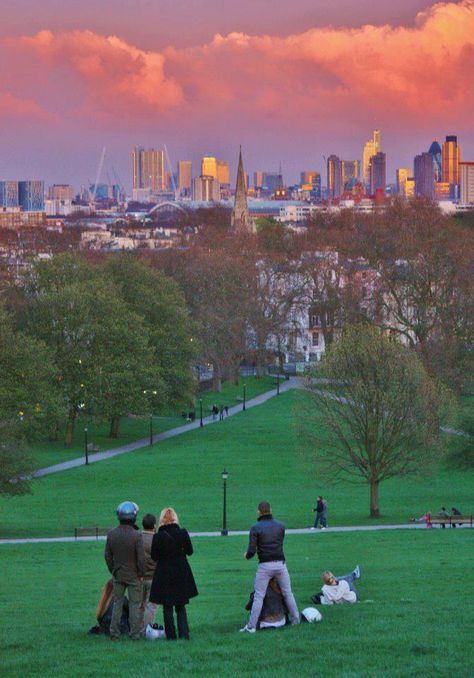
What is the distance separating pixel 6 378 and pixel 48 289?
49.0 feet

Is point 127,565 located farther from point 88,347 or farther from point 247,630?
point 88,347

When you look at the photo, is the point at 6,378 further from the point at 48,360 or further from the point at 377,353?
the point at 377,353

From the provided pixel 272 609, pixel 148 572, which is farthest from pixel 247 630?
pixel 148 572

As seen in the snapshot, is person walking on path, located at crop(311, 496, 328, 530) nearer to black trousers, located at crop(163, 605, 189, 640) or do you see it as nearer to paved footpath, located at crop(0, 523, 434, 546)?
paved footpath, located at crop(0, 523, 434, 546)

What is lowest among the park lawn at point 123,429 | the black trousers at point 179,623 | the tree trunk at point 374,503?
the park lawn at point 123,429

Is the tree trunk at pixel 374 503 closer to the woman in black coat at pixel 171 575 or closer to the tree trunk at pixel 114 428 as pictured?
the woman in black coat at pixel 171 575

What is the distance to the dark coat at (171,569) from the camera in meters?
17.9

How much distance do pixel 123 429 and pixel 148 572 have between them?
213 ft

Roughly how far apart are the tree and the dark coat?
3009 centimetres

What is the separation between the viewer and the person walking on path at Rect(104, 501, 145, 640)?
1802 cm

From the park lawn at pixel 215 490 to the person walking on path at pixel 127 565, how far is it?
2497 cm

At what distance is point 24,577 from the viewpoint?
28250 millimetres

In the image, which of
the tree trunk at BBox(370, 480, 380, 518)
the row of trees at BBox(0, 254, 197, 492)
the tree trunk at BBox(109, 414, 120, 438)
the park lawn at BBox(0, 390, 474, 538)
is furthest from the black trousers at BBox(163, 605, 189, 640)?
the tree trunk at BBox(109, 414, 120, 438)

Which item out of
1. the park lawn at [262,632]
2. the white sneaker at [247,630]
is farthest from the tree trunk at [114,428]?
the white sneaker at [247,630]
